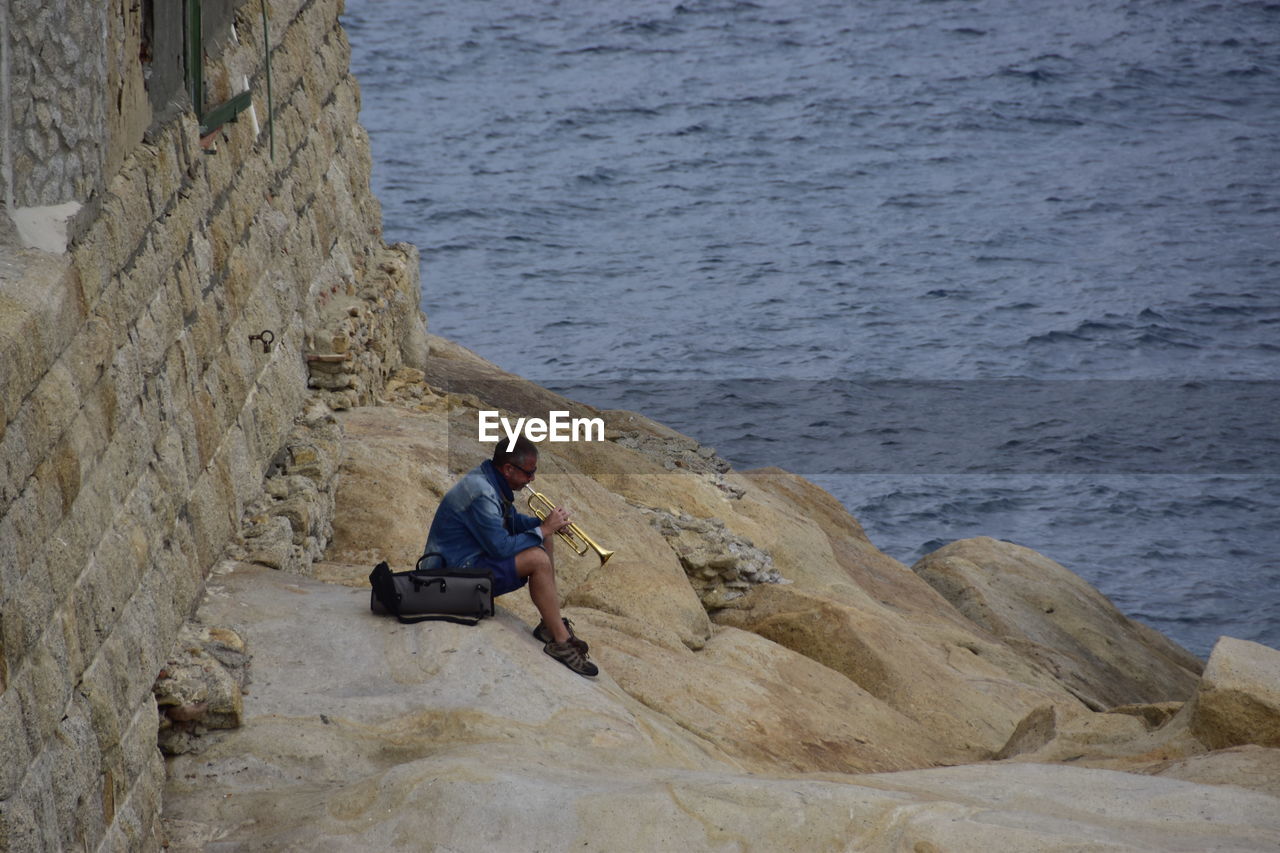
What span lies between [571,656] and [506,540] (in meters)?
0.73

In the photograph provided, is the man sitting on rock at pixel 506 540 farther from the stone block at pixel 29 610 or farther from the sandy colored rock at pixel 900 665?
the sandy colored rock at pixel 900 665

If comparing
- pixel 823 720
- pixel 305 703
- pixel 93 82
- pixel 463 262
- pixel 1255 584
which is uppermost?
pixel 93 82

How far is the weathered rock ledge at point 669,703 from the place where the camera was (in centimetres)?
675

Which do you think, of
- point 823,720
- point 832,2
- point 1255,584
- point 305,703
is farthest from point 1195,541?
point 832,2

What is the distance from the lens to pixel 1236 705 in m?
9.33

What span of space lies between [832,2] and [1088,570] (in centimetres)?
3463

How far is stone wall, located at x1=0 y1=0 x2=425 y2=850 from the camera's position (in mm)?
5664

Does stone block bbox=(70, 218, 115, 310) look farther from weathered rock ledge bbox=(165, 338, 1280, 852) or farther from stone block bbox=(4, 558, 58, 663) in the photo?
weathered rock ledge bbox=(165, 338, 1280, 852)

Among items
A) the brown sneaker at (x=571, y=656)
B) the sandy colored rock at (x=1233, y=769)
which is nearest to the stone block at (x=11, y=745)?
the brown sneaker at (x=571, y=656)

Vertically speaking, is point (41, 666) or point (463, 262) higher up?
point (41, 666)

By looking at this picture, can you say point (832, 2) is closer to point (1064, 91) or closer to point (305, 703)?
point (1064, 91)

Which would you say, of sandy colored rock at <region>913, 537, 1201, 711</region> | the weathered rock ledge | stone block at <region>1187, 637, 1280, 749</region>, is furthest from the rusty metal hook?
sandy colored rock at <region>913, 537, 1201, 711</region>

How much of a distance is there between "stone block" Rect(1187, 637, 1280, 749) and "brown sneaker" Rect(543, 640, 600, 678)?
12.7 ft

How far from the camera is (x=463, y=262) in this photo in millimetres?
36719
